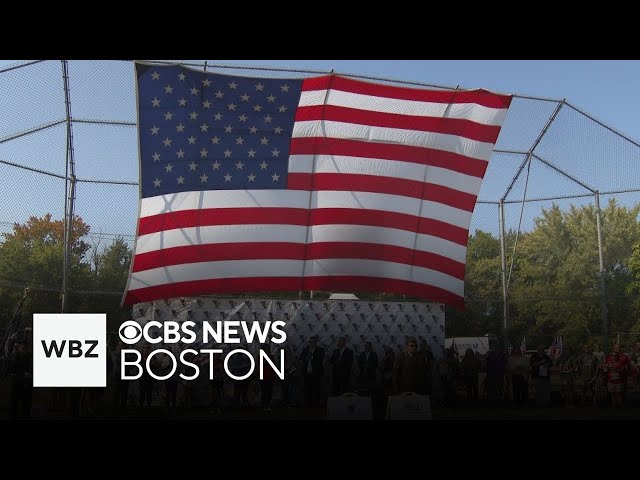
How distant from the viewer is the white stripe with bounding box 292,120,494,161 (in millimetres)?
17281

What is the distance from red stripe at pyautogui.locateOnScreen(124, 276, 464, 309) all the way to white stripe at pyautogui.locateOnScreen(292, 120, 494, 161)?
9.95ft

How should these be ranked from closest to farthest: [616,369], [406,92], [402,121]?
[616,369], [406,92], [402,121]

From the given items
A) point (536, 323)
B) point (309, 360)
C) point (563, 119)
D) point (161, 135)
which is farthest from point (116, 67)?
point (536, 323)

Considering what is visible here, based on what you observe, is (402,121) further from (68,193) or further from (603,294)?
(68,193)

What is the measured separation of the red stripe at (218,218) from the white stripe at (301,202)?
86 mm

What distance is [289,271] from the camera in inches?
689

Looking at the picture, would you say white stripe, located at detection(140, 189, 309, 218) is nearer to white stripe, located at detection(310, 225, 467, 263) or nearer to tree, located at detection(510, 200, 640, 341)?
white stripe, located at detection(310, 225, 467, 263)

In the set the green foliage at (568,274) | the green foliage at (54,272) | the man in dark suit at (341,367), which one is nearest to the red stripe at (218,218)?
the green foliage at (54,272)

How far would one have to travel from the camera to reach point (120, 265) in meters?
19.9

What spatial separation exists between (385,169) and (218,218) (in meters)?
3.76

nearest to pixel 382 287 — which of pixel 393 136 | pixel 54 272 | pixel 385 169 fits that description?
pixel 385 169

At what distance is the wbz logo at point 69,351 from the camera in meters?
13.5
